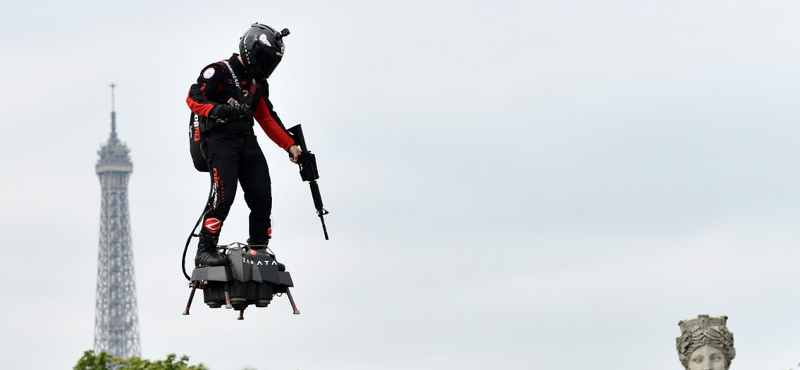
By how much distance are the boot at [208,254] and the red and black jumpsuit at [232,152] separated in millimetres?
115

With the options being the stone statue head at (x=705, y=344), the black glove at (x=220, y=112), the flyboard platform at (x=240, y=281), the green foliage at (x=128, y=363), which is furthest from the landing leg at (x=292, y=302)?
the green foliage at (x=128, y=363)

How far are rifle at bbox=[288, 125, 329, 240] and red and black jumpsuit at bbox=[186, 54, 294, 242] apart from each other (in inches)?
29.4

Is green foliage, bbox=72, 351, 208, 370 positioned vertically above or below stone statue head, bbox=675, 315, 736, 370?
above

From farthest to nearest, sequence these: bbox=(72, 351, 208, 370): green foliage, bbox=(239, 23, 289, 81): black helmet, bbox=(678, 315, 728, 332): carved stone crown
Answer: bbox=(72, 351, 208, 370): green foliage → bbox=(239, 23, 289, 81): black helmet → bbox=(678, 315, 728, 332): carved stone crown

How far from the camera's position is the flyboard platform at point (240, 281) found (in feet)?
129

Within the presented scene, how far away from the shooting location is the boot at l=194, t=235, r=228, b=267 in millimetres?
39522

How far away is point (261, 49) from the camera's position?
39812 mm

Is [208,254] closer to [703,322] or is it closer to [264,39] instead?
[264,39]

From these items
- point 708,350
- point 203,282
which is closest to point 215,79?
point 203,282

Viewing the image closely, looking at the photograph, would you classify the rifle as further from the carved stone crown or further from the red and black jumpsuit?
the carved stone crown

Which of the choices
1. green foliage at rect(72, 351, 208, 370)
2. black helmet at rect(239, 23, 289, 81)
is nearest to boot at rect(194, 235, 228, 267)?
black helmet at rect(239, 23, 289, 81)

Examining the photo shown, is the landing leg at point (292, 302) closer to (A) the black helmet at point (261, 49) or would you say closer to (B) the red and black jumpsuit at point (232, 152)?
(B) the red and black jumpsuit at point (232, 152)

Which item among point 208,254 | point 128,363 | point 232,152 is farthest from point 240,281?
point 128,363

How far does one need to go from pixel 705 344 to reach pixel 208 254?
26.9 ft
